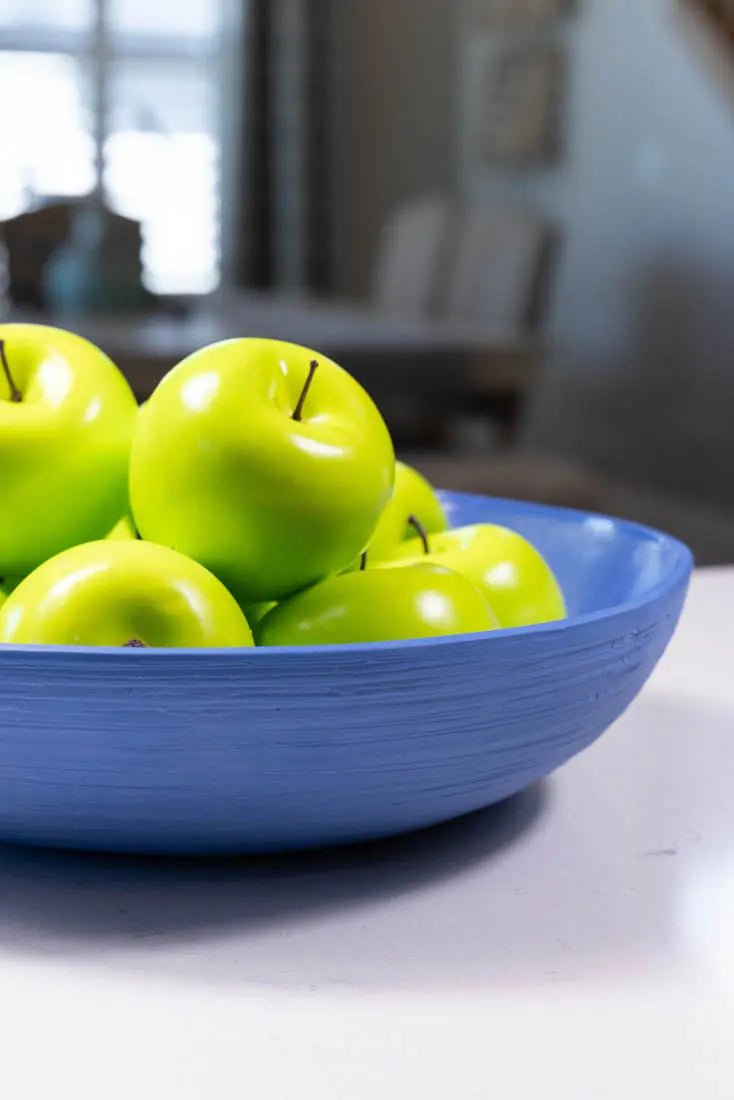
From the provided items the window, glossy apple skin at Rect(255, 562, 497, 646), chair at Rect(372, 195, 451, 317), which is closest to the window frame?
the window

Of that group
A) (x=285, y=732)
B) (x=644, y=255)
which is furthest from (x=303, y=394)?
(x=644, y=255)

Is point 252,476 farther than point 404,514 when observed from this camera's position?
No

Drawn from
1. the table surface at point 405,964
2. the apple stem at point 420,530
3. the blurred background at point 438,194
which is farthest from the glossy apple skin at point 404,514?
the blurred background at point 438,194

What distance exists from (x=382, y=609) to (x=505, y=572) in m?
0.08

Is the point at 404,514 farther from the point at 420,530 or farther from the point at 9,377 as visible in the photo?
the point at 9,377

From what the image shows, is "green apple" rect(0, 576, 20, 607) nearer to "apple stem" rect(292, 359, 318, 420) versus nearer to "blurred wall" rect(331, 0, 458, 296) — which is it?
"apple stem" rect(292, 359, 318, 420)

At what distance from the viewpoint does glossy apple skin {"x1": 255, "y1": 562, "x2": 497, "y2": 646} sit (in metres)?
0.44

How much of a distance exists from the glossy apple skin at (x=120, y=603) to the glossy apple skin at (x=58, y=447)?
0.07 meters

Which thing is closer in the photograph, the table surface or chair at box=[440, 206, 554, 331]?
the table surface

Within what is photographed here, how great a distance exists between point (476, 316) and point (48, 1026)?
3377 millimetres

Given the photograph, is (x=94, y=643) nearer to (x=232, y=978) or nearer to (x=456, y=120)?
(x=232, y=978)

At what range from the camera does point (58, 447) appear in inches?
19.5

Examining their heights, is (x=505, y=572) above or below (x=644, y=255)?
above

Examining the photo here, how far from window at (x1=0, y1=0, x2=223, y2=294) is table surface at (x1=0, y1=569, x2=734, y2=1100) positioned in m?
3.50
